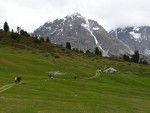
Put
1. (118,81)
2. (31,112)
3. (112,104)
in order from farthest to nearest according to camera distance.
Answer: (118,81)
(112,104)
(31,112)

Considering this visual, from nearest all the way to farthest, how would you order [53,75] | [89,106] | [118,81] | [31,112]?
1. [31,112]
2. [89,106]
3. [53,75]
4. [118,81]

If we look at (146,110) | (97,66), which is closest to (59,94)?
(146,110)

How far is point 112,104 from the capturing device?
65.2m

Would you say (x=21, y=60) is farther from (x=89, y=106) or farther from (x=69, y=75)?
(x=89, y=106)

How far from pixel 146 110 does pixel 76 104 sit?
12.9 meters

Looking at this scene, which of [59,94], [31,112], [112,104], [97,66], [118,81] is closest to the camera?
[31,112]

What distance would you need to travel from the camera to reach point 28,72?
118062 millimetres

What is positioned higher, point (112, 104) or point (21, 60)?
point (21, 60)

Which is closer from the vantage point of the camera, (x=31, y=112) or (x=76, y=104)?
(x=31, y=112)

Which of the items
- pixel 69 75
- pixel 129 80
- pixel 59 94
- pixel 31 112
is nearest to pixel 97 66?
pixel 129 80

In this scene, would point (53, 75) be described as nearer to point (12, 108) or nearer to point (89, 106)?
point (89, 106)

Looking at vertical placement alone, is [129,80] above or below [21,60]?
below

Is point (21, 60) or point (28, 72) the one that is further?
Result: point (21, 60)

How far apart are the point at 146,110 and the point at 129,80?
7101cm
